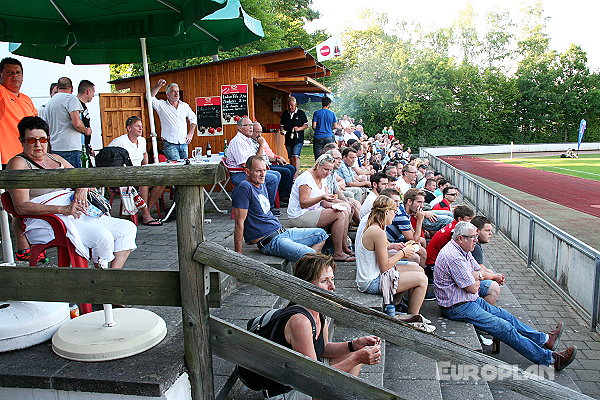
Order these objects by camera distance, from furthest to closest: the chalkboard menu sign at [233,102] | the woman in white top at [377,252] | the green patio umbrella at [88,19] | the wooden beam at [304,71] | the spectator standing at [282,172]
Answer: the wooden beam at [304,71], the chalkboard menu sign at [233,102], the spectator standing at [282,172], the woman in white top at [377,252], the green patio umbrella at [88,19]

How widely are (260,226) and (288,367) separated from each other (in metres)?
2.88

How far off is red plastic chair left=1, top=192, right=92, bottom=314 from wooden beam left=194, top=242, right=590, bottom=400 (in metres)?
1.39

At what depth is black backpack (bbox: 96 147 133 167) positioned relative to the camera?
5.65 metres

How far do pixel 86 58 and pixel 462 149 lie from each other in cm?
4292

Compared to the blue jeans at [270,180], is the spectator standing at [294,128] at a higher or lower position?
higher

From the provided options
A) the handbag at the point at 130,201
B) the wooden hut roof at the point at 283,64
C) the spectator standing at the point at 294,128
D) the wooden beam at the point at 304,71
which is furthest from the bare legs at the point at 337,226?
the wooden beam at the point at 304,71

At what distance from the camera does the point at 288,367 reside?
2262 millimetres

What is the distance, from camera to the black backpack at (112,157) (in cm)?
565

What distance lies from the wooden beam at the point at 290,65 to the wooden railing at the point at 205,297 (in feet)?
28.6

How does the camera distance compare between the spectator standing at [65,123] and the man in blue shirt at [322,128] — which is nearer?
the spectator standing at [65,123]

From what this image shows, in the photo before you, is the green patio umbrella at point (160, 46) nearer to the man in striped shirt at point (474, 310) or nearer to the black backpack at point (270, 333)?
the man in striped shirt at point (474, 310)

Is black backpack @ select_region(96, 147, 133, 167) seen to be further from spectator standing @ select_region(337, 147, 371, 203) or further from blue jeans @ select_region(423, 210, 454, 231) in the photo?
blue jeans @ select_region(423, 210, 454, 231)

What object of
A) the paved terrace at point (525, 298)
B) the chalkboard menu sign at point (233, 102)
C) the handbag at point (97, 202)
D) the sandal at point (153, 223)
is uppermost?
the chalkboard menu sign at point (233, 102)

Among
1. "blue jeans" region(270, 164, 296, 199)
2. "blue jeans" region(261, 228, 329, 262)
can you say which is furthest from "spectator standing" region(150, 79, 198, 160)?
"blue jeans" region(261, 228, 329, 262)
